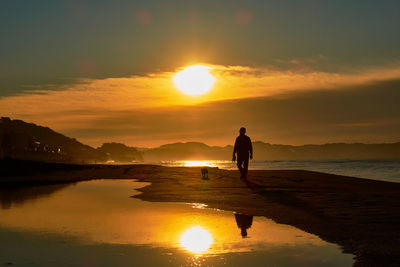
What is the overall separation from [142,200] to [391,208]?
8.95 meters

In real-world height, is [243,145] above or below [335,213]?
above

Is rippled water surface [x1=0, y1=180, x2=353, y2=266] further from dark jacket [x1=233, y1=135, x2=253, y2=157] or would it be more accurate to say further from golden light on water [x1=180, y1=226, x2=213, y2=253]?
dark jacket [x1=233, y1=135, x2=253, y2=157]

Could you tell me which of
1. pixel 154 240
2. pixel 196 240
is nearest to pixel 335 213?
pixel 196 240

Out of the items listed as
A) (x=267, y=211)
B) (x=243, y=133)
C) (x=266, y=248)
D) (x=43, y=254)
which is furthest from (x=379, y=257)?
(x=243, y=133)

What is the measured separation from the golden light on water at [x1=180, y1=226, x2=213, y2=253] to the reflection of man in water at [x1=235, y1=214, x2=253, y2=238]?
816 mm

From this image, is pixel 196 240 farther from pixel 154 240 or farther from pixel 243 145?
pixel 243 145

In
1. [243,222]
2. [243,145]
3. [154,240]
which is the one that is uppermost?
[243,145]

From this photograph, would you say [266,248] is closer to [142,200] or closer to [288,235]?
[288,235]

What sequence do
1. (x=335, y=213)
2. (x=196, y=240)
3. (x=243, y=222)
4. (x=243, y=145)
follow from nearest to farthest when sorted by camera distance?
(x=196, y=240)
(x=243, y=222)
(x=335, y=213)
(x=243, y=145)

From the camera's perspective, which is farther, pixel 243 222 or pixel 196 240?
pixel 243 222

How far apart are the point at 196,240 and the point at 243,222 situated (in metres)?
2.84

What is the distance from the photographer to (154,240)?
907 cm

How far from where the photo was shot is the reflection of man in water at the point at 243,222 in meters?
10.2

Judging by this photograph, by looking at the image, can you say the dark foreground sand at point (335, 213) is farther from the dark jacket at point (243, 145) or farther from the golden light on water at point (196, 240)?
the dark jacket at point (243, 145)
